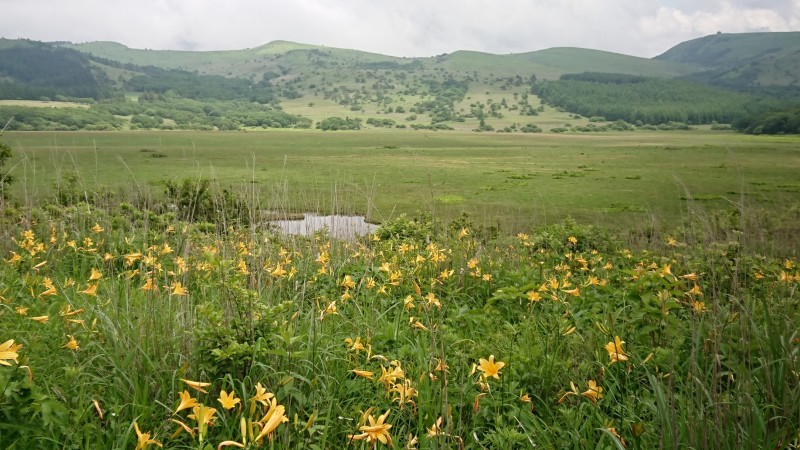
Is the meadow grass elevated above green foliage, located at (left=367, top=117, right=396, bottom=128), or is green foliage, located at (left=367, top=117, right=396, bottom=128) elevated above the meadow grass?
green foliage, located at (left=367, top=117, right=396, bottom=128)

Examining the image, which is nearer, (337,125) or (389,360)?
(389,360)

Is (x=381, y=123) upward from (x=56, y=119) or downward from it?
upward

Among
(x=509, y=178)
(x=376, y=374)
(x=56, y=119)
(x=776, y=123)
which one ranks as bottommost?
(x=509, y=178)

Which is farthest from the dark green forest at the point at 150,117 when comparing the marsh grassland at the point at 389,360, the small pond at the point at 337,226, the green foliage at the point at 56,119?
the marsh grassland at the point at 389,360

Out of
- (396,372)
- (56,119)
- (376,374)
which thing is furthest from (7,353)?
(56,119)

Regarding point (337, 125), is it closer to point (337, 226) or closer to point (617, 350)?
point (337, 226)

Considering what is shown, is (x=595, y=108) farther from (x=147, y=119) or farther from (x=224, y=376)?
(x=224, y=376)

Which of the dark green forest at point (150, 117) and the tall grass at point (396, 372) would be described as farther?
the dark green forest at point (150, 117)

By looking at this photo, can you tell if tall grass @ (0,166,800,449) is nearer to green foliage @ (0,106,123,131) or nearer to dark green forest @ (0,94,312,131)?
dark green forest @ (0,94,312,131)

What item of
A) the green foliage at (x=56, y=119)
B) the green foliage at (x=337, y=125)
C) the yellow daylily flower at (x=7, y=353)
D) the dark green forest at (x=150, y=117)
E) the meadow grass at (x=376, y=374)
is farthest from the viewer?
the green foliage at (x=337, y=125)

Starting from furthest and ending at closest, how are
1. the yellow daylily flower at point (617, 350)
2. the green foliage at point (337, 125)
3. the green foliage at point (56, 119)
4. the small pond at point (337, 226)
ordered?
1. the green foliage at point (337, 125)
2. the green foliage at point (56, 119)
3. the small pond at point (337, 226)
4. the yellow daylily flower at point (617, 350)

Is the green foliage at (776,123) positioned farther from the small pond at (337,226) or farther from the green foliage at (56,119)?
the green foliage at (56,119)

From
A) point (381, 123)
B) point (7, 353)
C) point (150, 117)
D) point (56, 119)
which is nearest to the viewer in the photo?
point (7, 353)

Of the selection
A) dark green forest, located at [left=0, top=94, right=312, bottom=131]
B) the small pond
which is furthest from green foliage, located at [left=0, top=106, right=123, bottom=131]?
the small pond
